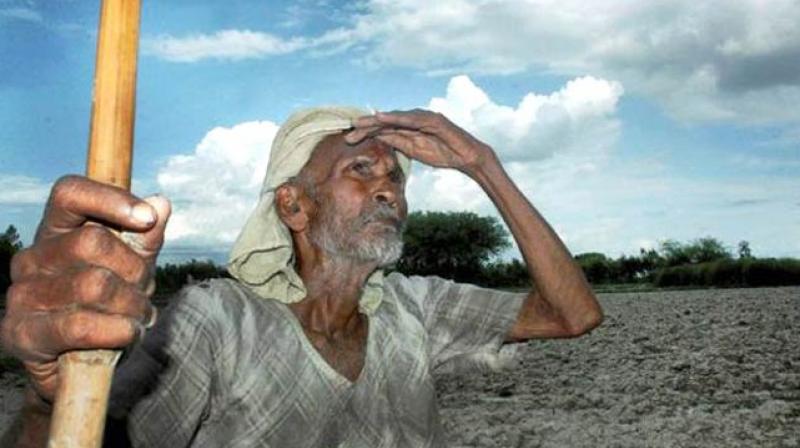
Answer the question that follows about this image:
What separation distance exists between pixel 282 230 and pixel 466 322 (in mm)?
643

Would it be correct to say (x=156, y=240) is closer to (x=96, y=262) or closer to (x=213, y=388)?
(x=96, y=262)

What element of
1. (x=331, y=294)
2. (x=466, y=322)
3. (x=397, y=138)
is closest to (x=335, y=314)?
(x=331, y=294)

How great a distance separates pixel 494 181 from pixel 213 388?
1.06 m

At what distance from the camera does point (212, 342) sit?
259cm

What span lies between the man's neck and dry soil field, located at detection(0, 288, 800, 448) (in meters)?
1.28

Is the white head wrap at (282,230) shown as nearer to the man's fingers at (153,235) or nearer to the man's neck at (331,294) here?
the man's neck at (331,294)

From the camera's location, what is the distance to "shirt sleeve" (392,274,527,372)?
3059 mm

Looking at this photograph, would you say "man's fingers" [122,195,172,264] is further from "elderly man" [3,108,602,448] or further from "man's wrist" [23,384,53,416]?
"elderly man" [3,108,602,448]

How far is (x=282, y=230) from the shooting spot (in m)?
2.94

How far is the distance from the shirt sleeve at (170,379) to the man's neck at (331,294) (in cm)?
37

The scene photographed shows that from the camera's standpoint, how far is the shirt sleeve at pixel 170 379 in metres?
2.37

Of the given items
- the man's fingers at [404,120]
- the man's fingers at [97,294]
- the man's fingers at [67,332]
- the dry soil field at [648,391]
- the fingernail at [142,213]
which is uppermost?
the man's fingers at [404,120]

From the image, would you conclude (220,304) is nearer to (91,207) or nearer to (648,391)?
(91,207)

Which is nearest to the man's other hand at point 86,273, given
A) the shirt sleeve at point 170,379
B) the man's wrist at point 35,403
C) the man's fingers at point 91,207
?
the man's fingers at point 91,207
